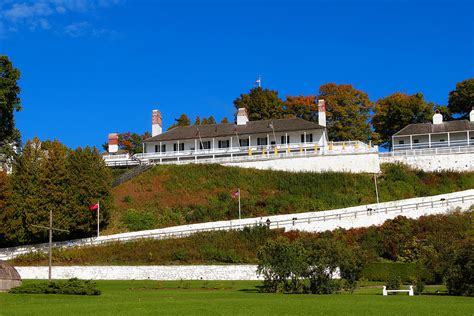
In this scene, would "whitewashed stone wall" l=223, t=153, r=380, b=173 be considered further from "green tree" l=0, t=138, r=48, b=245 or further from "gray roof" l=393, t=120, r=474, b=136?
"green tree" l=0, t=138, r=48, b=245

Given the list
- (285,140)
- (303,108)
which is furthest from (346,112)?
(285,140)

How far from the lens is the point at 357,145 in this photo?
61.2 meters

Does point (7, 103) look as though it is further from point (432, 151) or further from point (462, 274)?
point (462, 274)

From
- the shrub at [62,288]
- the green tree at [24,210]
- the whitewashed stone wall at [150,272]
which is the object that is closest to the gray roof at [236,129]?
the green tree at [24,210]

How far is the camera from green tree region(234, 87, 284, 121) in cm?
8256

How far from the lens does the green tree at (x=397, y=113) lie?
7675 centimetres

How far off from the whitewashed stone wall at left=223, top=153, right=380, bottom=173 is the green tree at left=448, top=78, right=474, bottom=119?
22034 millimetres

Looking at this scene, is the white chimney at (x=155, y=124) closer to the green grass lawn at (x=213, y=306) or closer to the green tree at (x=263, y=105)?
the green tree at (x=263, y=105)

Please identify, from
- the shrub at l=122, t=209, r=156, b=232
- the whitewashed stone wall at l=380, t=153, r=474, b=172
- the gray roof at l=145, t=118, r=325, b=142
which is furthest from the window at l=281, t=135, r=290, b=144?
the shrub at l=122, t=209, r=156, b=232

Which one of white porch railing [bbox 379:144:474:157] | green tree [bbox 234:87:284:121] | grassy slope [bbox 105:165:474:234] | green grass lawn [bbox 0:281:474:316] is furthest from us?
green tree [bbox 234:87:284:121]

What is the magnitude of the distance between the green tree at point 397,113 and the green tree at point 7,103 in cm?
4261

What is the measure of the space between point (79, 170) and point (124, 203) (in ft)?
21.6

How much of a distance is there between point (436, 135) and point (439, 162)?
744 centimetres

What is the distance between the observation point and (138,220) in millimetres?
50875
